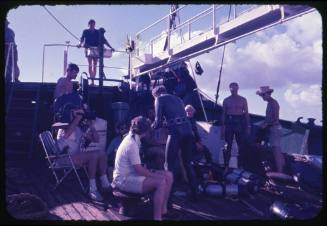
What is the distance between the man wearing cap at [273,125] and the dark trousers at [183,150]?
2396 millimetres

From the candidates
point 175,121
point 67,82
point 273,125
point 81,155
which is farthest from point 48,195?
point 273,125

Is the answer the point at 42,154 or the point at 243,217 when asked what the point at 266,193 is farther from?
the point at 42,154

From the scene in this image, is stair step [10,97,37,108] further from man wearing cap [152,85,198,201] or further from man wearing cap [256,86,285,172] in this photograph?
man wearing cap [256,86,285,172]

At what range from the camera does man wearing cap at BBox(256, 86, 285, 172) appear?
23.2ft

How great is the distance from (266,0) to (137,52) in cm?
1283

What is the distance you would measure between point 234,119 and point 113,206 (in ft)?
11.9

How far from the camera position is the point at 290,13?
681cm

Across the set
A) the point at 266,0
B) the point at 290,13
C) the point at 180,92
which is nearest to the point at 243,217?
the point at 266,0

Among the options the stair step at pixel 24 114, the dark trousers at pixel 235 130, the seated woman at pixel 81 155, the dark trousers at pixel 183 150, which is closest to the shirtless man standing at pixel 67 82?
the seated woman at pixel 81 155

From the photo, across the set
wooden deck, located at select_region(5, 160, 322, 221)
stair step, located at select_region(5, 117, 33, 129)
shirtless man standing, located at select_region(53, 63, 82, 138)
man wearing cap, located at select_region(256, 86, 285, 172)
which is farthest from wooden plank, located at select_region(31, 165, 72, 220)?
man wearing cap, located at select_region(256, 86, 285, 172)

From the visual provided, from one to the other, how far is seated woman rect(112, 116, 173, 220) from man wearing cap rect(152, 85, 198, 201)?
3.03 ft

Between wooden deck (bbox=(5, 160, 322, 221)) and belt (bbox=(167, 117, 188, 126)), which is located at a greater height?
belt (bbox=(167, 117, 188, 126))

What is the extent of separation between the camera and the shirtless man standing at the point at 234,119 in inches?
300

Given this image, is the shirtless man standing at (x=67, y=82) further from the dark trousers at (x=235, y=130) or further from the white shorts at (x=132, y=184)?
the dark trousers at (x=235, y=130)
